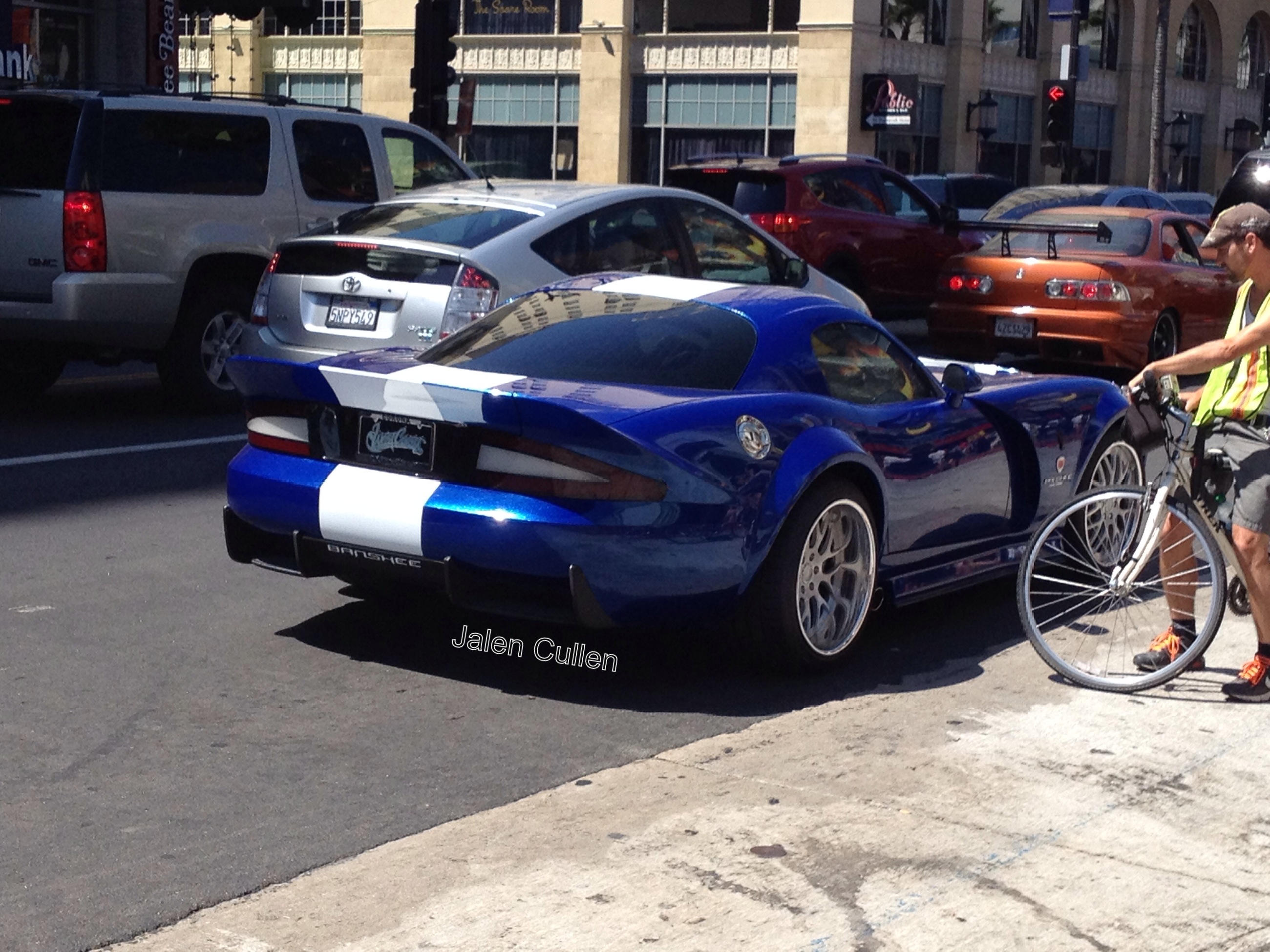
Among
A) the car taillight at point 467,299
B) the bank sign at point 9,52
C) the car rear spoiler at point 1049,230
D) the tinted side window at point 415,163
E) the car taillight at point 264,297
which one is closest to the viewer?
the car taillight at point 467,299

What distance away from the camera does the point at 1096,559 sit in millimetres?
6223

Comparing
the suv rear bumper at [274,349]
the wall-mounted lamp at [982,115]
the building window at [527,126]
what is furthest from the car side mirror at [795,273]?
the wall-mounted lamp at [982,115]

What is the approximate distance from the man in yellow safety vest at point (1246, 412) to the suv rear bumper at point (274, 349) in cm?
518

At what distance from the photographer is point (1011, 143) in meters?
48.2

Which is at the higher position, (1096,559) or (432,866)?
(1096,559)

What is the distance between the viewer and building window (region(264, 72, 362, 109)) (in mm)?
49719

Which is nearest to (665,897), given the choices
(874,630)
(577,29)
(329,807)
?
(329,807)

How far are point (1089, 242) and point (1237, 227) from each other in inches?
397

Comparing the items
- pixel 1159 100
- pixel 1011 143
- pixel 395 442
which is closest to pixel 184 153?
pixel 395 442

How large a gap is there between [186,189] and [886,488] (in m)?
6.77

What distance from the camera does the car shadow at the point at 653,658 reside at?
20.0 feet

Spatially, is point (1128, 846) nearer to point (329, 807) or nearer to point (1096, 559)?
point (1096, 559)

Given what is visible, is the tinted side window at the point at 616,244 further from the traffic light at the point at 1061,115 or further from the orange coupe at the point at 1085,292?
the traffic light at the point at 1061,115

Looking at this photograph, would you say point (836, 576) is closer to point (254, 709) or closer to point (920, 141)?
point (254, 709)
